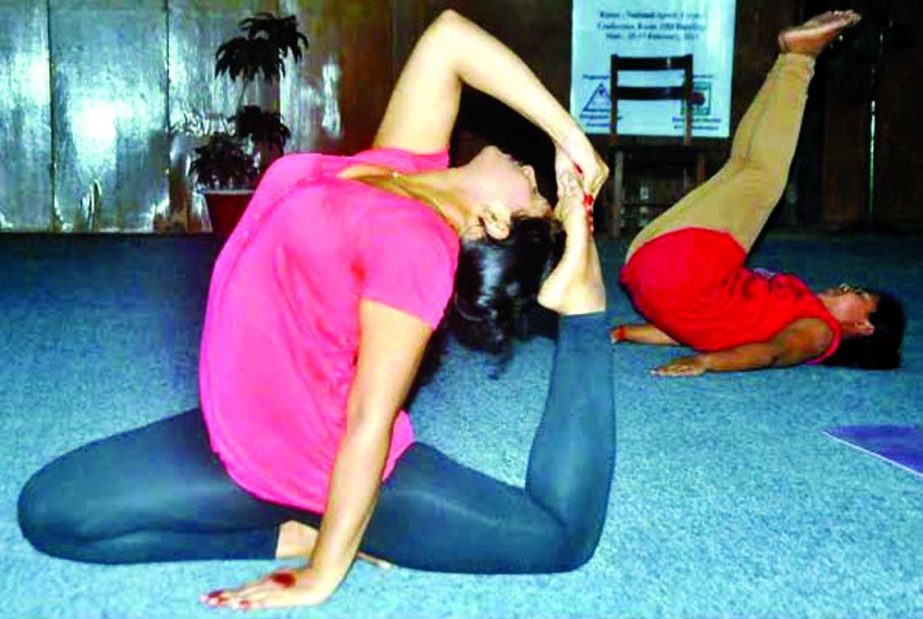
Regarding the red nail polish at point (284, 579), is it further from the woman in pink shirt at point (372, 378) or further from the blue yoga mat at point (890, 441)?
the blue yoga mat at point (890, 441)

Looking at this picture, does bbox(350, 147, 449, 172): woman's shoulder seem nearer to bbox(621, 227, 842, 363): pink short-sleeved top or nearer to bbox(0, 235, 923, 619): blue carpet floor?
bbox(0, 235, 923, 619): blue carpet floor

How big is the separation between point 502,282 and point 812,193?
20.6ft

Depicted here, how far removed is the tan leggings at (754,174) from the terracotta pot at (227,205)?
3.43m

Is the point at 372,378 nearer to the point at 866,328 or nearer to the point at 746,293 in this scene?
the point at 746,293

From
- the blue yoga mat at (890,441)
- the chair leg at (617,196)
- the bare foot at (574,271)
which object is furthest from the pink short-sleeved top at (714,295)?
the chair leg at (617,196)

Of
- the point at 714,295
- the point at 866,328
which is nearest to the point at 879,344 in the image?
the point at 866,328

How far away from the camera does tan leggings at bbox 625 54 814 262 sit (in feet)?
9.87

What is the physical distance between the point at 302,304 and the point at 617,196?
5.29 metres

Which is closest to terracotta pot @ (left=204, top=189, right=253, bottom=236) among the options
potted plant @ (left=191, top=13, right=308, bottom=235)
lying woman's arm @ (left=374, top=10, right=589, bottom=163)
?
potted plant @ (left=191, top=13, right=308, bottom=235)

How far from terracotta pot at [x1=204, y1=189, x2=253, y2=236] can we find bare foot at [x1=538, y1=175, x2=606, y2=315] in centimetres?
472

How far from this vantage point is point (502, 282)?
129 cm

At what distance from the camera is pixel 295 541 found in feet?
4.83

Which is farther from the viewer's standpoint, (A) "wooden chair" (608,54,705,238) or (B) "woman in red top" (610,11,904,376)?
(A) "wooden chair" (608,54,705,238)

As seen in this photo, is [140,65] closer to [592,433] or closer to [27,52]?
[27,52]
